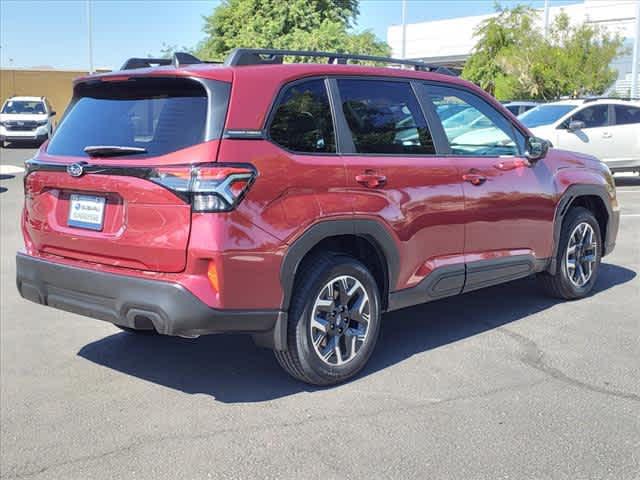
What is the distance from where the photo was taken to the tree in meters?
35.7

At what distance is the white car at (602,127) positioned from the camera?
1562 centimetres

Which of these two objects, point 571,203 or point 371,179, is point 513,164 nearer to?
point 571,203

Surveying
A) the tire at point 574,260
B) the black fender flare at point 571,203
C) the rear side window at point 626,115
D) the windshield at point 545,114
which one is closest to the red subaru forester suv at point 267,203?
the black fender flare at point 571,203

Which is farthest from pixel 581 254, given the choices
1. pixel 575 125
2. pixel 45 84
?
pixel 45 84

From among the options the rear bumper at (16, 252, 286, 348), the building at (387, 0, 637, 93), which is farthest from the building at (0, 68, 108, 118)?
the rear bumper at (16, 252, 286, 348)

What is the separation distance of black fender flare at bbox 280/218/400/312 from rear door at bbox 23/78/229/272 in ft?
1.91

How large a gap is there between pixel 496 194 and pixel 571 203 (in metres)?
1.30

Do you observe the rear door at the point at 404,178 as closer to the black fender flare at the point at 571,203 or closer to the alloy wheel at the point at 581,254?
the black fender flare at the point at 571,203

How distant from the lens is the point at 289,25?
37.3 metres

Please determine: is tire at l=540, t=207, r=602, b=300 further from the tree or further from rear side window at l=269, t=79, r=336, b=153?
the tree

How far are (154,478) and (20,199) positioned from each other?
37.4 ft

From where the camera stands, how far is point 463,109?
5695 millimetres

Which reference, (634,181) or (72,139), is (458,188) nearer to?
(72,139)

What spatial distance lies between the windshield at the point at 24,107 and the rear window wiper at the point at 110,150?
25139 mm
